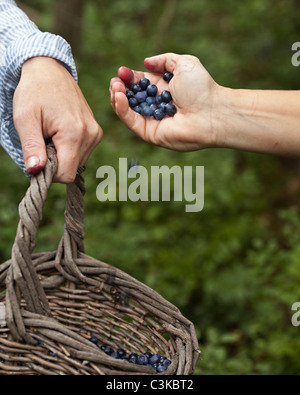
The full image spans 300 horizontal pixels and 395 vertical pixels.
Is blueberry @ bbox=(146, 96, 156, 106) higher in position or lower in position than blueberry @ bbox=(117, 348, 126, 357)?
higher

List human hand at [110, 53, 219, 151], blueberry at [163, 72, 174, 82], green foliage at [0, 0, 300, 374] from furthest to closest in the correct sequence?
green foliage at [0, 0, 300, 374] → blueberry at [163, 72, 174, 82] → human hand at [110, 53, 219, 151]

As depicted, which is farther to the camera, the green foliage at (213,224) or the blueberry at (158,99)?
the green foliage at (213,224)

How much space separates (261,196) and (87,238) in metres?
1.67

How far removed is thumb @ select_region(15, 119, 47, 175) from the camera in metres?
1.22

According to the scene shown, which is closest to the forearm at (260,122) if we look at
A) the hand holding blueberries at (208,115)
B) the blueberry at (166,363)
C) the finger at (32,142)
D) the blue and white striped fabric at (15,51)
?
the hand holding blueberries at (208,115)

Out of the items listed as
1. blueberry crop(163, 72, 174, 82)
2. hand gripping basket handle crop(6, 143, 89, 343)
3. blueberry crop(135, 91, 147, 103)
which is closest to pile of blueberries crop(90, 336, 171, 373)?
hand gripping basket handle crop(6, 143, 89, 343)

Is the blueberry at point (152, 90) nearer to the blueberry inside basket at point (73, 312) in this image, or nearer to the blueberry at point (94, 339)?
the blueberry inside basket at point (73, 312)

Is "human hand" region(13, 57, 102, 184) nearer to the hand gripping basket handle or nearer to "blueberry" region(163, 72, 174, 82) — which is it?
the hand gripping basket handle

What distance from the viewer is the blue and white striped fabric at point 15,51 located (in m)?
1.42

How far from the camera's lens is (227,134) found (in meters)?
1.72

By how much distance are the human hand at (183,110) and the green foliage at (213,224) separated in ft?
2.94

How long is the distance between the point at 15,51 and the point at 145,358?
1.00m

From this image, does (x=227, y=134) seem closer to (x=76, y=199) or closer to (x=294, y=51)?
(x=76, y=199)

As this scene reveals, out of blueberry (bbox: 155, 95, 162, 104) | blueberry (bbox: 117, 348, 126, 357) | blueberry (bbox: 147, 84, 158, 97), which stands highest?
blueberry (bbox: 147, 84, 158, 97)
